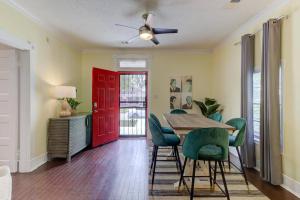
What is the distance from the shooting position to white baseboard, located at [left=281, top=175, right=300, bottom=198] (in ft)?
10.7

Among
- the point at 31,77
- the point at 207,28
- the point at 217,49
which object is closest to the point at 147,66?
the point at 217,49

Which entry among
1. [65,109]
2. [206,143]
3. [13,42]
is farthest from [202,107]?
[13,42]

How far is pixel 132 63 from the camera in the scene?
24.7ft

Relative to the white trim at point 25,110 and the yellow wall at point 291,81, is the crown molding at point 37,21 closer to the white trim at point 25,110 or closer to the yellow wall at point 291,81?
→ the white trim at point 25,110

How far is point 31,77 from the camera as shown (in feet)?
14.1

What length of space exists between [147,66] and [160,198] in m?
4.84

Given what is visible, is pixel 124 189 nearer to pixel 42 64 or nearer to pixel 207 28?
pixel 42 64

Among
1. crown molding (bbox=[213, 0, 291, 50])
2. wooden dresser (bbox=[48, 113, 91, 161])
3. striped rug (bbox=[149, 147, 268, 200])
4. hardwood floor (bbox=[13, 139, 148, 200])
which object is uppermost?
crown molding (bbox=[213, 0, 291, 50])

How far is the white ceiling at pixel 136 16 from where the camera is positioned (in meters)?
3.80

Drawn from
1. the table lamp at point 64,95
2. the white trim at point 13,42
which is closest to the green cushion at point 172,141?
the table lamp at point 64,95

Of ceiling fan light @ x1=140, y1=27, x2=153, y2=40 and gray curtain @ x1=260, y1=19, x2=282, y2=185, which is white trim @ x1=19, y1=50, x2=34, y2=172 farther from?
gray curtain @ x1=260, y1=19, x2=282, y2=185

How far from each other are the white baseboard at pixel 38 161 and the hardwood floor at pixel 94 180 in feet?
0.35

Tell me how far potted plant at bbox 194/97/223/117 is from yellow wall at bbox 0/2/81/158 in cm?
363

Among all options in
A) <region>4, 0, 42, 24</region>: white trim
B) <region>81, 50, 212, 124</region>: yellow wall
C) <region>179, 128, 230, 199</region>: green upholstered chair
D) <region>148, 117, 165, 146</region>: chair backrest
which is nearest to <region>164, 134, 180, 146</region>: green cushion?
<region>148, 117, 165, 146</region>: chair backrest
